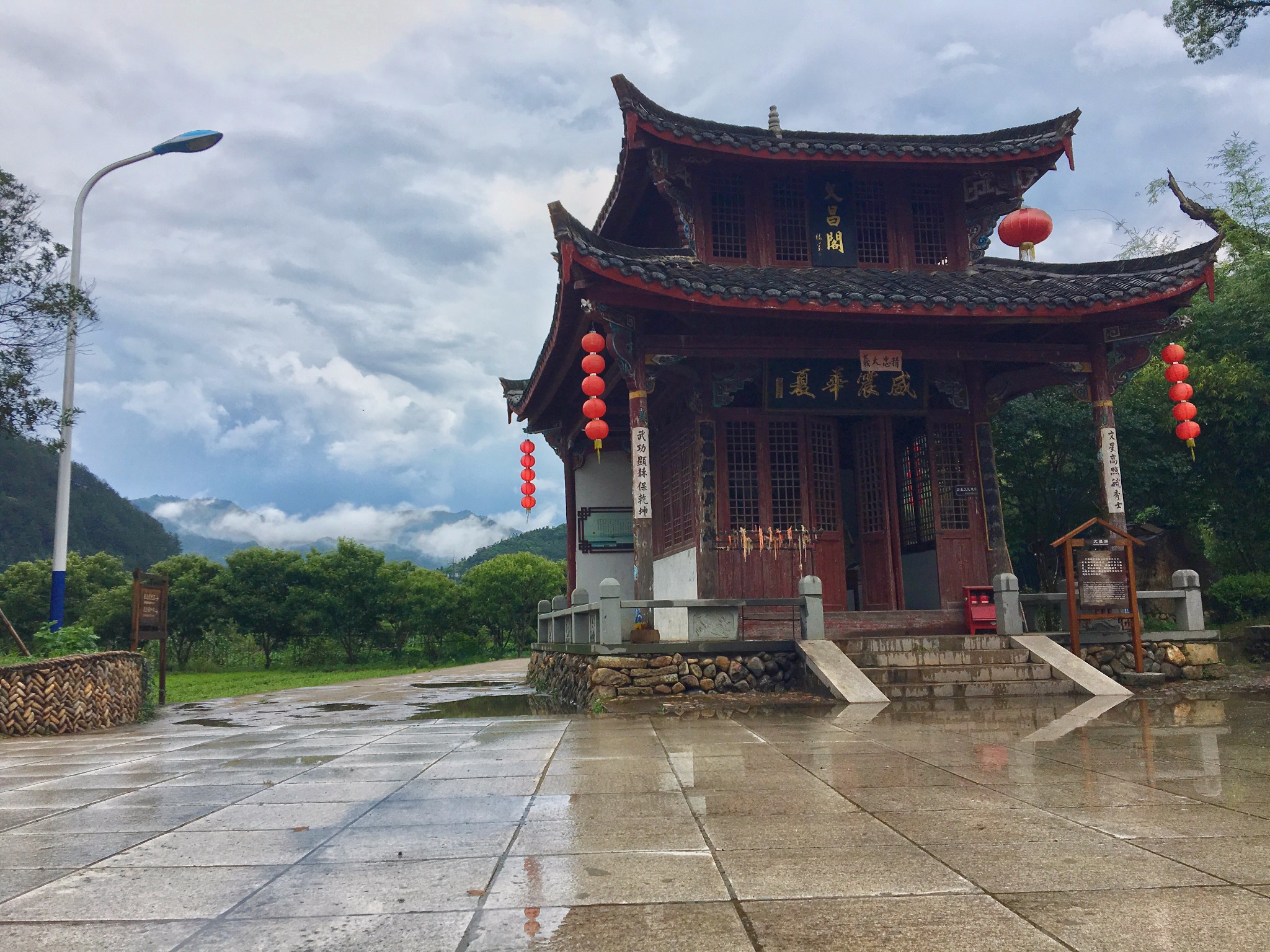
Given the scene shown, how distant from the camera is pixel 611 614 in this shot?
1112 cm

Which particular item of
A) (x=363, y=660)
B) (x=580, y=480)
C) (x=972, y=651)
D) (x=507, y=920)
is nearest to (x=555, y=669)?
(x=580, y=480)

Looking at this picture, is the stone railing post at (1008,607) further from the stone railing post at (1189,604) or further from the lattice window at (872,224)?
the lattice window at (872,224)

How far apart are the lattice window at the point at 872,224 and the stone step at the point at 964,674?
661 centimetres

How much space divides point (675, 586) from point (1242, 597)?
11.8m

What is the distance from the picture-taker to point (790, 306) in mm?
11445

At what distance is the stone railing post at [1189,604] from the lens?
12.2m

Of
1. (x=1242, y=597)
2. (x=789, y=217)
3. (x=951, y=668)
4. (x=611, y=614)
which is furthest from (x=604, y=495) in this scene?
(x=1242, y=597)

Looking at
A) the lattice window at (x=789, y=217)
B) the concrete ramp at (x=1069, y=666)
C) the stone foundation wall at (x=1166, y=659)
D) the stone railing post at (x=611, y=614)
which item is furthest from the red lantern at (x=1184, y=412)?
the stone railing post at (x=611, y=614)

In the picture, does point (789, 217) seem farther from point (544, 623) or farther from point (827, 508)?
point (544, 623)

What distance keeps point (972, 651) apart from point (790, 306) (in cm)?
482

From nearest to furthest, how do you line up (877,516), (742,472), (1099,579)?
(1099,579), (742,472), (877,516)

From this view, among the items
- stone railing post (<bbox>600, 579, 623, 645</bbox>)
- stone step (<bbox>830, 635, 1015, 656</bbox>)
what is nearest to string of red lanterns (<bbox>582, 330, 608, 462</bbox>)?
stone railing post (<bbox>600, 579, 623, 645</bbox>)

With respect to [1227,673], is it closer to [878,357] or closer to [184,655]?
[878,357]

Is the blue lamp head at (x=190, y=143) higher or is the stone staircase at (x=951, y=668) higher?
the blue lamp head at (x=190, y=143)
